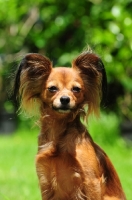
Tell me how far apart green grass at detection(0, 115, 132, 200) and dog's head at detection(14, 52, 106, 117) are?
60.8 inches

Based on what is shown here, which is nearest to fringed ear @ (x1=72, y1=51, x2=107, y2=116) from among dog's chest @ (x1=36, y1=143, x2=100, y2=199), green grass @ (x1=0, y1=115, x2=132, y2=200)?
dog's chest @ (x1=36, y1=143, x2=100, y2=199)

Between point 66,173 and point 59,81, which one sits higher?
point 59,81

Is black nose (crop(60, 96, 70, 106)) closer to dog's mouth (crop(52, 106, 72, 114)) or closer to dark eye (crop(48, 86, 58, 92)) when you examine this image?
dog's mouth (crop(52, 106, 72, 114))

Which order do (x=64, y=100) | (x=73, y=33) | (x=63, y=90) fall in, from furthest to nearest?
(x=73, y=33) → (x=63, y=90) → (x=64, y=100)

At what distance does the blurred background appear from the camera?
12.1m

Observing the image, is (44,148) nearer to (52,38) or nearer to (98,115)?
(98,115)

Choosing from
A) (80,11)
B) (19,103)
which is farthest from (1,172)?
(80,11)

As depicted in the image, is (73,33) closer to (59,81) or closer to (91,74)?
(91,74)

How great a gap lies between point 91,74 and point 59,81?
0.35 meters

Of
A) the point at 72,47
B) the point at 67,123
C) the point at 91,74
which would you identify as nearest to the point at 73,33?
the point at 72,47

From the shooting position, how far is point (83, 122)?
556 cm

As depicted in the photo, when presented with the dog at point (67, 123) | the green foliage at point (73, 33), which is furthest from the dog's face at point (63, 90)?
the green foliage at point (73, 33)

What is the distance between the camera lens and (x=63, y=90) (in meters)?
5.15

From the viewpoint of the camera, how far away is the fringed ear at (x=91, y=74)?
212 inches
